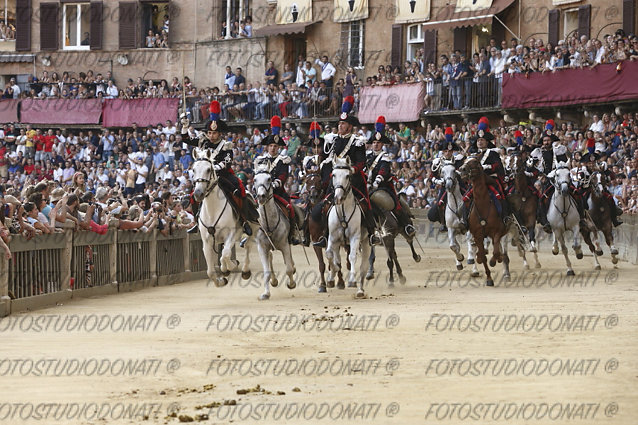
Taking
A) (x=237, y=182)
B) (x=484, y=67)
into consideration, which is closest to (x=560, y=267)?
(x=237, y=182)

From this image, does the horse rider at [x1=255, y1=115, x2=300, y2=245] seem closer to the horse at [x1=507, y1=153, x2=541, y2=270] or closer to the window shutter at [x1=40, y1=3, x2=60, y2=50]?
the horse at [x1=507, y1=153, x2=541, y2=270]

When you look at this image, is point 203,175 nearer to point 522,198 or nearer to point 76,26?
point 522,198

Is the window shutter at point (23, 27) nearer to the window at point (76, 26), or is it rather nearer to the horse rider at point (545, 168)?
the window at point (76, 26)

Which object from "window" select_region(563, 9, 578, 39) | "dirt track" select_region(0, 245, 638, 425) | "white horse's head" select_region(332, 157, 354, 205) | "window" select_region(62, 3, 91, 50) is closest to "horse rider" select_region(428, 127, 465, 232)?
"dirt track" select_region(0, 245, 638, 425)

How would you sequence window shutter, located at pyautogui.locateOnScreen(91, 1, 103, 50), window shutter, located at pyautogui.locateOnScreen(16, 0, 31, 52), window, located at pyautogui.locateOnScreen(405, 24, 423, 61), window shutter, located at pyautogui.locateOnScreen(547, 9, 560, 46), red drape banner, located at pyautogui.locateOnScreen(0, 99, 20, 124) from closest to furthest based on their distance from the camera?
window shutter, located at pyautogui.locateOnScreen(547, 9, 560, 46), window, located at pyautogui.locateOnScreen(405, 24, 423, 61), red drape banner, located at pyautogui.locateOnScreen(0, 99, 20, 124), window shutter, located at pyautogui.locateOnScreen(91, 1, 103, 50), window shutter, located at pyautogui.locateOnScreen(16, 0, 31, 52)

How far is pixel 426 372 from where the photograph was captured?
38.1ft

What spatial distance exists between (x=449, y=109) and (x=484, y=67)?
237 cm

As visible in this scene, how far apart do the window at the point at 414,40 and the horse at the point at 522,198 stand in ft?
75.9

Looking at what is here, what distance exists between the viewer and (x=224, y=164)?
768 inches

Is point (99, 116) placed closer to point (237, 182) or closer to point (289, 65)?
point (289, 65)

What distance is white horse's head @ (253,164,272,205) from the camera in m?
19.8

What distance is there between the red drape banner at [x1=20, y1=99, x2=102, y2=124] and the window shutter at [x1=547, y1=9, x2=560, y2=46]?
23.3 m

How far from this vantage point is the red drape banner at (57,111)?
2180 inches

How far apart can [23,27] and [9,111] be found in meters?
6.11
